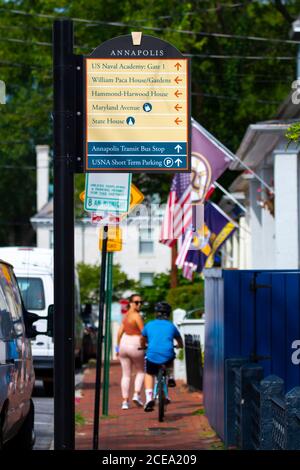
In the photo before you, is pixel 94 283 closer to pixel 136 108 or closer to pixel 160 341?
pixel 160 341

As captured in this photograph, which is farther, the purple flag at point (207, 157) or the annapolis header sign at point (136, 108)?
the purple flag at point (207, 157)

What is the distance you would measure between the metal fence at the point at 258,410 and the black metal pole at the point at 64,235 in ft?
4.62

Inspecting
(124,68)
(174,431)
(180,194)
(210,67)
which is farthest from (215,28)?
(124,68)

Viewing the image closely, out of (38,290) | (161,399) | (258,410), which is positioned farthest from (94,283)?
(258,410)

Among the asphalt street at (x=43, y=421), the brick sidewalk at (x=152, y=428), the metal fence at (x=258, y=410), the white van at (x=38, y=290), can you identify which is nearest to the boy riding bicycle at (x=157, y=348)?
the brick sidewalk at (x=152, y=428)

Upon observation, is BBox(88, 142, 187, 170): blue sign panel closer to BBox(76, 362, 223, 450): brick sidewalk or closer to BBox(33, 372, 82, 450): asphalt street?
BBox(76, 362, 223, 450): brick sidewalk

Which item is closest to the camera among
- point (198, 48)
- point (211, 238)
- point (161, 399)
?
point (161, 399)

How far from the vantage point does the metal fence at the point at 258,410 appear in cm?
747

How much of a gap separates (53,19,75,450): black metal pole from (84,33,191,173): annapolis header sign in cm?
13

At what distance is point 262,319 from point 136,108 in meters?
5.58

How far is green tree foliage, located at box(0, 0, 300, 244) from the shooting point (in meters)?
36.0

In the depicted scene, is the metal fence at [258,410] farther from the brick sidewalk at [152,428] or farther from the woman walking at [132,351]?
the woman walking at [132,351]

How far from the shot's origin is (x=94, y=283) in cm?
5644
